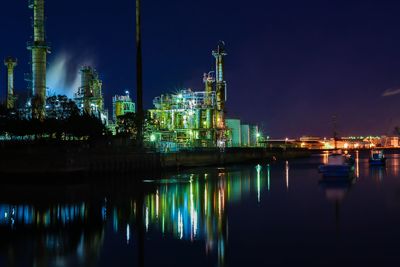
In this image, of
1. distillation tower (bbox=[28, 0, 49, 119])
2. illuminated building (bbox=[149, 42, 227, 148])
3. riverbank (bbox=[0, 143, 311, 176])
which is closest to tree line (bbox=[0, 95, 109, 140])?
distillation tower (bbox=[28, 0, 49, 119])

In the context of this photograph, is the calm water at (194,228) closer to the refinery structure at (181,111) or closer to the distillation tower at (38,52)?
the distillation tower at (38,52)

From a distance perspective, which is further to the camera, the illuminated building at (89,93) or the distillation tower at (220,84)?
the distillation tower at (220,84)

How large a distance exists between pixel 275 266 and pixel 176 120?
87735mm

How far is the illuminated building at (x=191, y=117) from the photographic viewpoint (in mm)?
102812

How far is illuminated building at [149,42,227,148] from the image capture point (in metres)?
103

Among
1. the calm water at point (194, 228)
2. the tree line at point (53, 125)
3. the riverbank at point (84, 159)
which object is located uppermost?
the tree line at point (53, 125)

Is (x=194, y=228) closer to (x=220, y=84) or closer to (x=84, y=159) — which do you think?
(x=84, y=159)

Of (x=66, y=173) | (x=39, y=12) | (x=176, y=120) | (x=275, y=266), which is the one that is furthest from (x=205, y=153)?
(x=275, y=266)

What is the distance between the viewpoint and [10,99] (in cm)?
7469

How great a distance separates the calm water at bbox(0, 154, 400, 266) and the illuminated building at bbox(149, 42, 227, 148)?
64.0 meters

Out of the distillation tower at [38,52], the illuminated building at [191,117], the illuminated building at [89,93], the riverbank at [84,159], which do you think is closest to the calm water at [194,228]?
the riverbank at [84,159]

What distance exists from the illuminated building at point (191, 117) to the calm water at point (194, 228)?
64.0 metres

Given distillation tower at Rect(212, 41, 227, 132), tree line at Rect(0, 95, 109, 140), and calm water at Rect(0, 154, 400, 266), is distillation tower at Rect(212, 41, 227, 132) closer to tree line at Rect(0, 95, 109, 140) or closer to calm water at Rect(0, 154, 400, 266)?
tree line at Rect(0, 95, 109, 140)

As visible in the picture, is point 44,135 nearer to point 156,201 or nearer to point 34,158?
point 34,158
